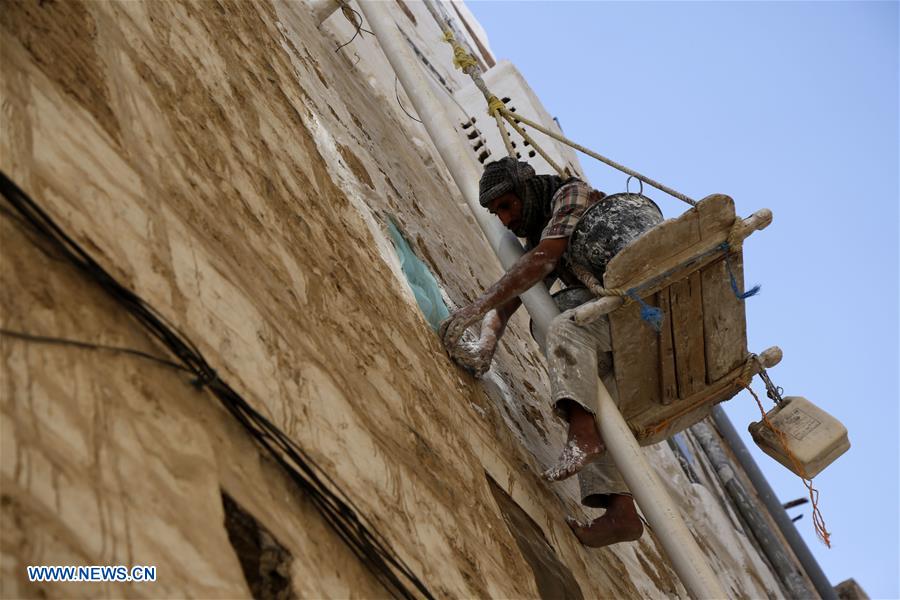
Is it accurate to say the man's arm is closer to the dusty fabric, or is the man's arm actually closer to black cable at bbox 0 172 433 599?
the dusty fabric

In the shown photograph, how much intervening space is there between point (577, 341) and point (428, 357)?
60 centimetres

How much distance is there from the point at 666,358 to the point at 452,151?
1.61 metres

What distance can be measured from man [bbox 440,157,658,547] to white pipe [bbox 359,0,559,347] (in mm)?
104

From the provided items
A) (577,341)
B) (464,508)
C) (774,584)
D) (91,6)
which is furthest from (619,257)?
(774,584)

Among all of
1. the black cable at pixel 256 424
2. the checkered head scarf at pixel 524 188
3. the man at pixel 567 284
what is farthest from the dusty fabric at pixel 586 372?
the black cable at pixel 256 424

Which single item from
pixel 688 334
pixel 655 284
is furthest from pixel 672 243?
pixel 688 334

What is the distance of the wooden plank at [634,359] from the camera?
4.22 meters

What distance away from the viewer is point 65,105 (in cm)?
264

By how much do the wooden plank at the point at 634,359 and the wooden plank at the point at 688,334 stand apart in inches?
3.7

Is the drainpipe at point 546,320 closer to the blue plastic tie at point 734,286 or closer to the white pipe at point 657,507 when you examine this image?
the white pipe at point 657,507

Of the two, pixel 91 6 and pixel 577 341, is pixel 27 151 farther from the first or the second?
pixel 577 341

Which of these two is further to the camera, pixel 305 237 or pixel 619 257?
pixel 619 257

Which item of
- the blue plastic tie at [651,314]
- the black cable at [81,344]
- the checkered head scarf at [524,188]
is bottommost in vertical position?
the black cable at [81,344]

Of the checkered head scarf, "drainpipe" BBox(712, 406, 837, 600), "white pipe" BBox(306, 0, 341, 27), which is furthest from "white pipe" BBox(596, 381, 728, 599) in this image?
"drainpipe" BBox(712, 406, 837, 600)
